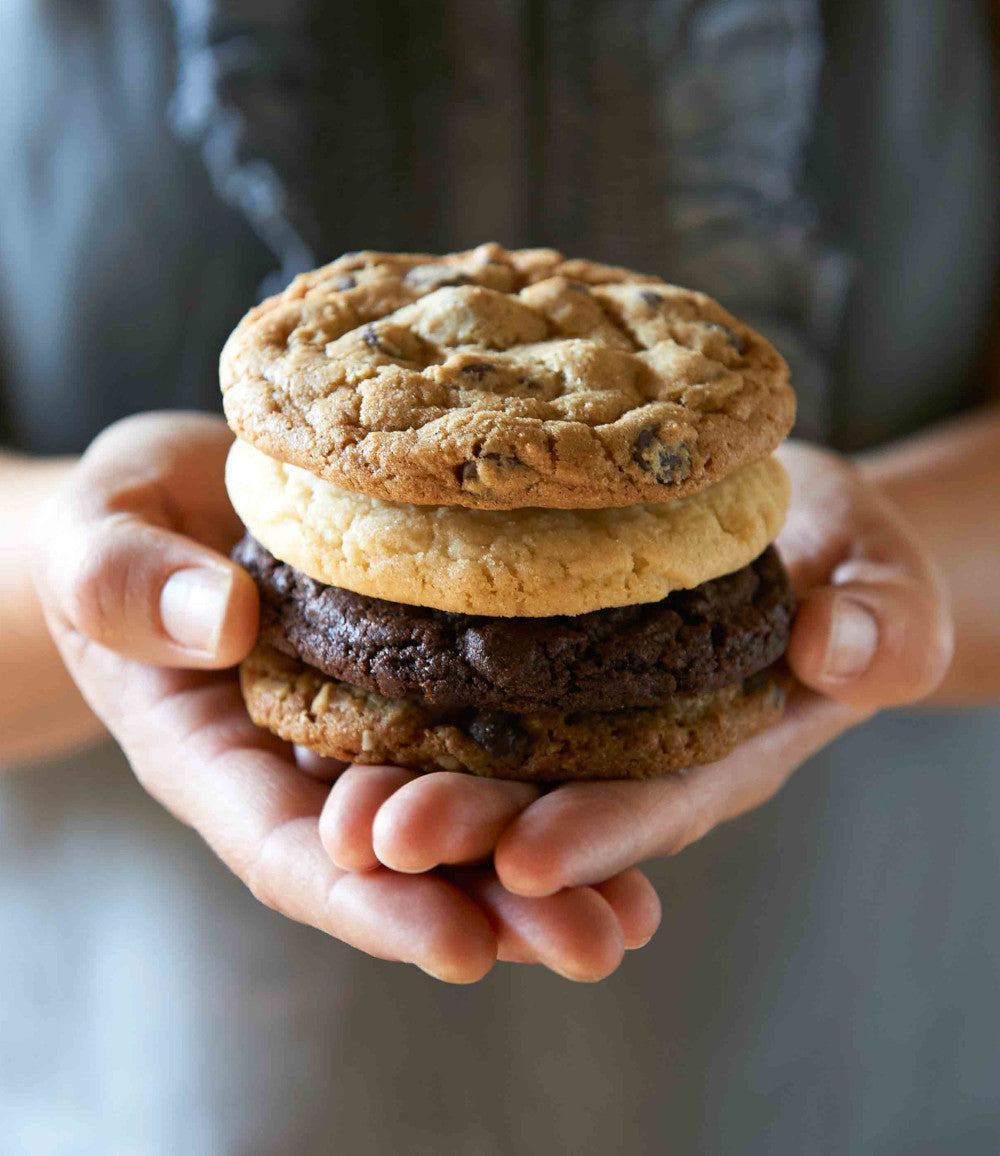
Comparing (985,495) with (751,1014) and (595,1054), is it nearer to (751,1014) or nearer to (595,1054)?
(751,1014)

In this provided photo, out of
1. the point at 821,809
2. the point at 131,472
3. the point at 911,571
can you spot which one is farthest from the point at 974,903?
the point at 131,472

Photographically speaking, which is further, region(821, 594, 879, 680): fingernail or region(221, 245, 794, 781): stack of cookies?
region(821, 594, 879, 680): fingernail

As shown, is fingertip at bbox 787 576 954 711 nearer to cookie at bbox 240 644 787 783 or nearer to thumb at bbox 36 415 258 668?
cookie at bbox 240 644 787 783

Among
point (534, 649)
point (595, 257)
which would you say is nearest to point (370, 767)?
point (534, 649)

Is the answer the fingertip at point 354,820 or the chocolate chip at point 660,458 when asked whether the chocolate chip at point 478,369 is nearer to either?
the chocolate chip at point 660,458

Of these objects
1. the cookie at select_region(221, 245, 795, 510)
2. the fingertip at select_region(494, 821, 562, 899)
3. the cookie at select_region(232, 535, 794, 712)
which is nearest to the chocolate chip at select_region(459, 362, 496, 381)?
the cookie at select_region(221, 245, 795, 510)

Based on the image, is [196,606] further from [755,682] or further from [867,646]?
[867,646]
